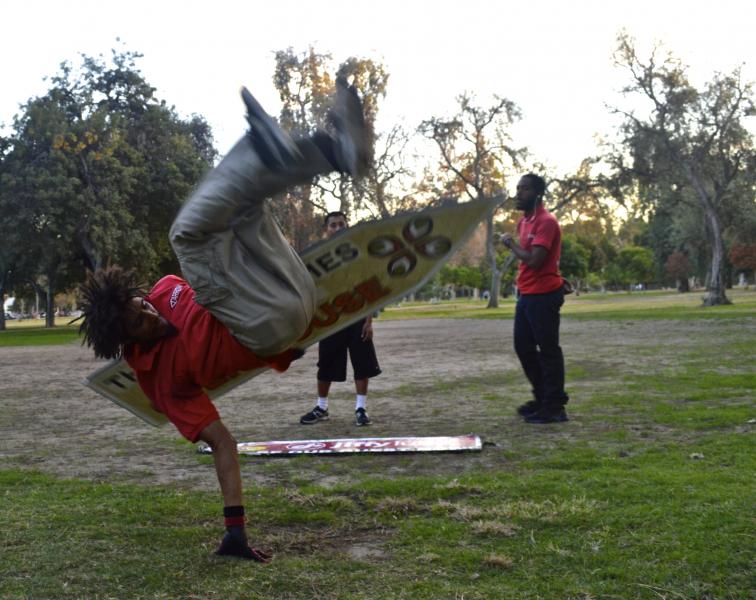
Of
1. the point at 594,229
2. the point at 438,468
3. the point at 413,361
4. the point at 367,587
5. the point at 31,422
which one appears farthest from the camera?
the point at 594,229

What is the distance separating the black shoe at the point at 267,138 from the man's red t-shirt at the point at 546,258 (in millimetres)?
4398

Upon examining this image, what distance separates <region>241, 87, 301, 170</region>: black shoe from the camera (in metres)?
3.06

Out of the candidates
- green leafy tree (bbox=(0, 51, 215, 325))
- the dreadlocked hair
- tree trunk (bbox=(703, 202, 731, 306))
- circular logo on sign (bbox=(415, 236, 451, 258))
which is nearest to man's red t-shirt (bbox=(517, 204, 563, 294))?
circular logo on sign (bbox=(415, 236, 451, 258))

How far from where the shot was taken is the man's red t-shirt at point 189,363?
12.4ft

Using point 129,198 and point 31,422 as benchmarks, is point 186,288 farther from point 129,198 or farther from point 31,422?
point 129,198

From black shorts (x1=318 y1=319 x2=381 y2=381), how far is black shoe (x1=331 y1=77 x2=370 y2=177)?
4.47 metres

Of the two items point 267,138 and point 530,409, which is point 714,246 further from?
point 267,138

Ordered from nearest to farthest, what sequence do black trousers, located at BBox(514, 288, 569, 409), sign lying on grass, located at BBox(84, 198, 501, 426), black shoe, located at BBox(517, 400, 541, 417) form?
sign lying on grass, located at BBox(84, 198, 501, 426) < black trousers, located at BBox(514, 288, 569, 409) < black shoe, located at BBox(517, 400, 541, 417)

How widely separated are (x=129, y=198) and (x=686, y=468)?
118 feet

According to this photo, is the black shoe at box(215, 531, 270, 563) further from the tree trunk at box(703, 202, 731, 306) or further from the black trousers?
the tree trunk at box(703, 202, 731, 306)

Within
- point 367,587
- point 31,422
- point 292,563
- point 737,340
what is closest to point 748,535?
point 367,587

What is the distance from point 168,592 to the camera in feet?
10.5

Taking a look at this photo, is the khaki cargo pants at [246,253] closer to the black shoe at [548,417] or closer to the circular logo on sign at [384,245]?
the circular logo on sign at [384,245]

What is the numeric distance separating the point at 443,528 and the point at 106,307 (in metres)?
2.04
